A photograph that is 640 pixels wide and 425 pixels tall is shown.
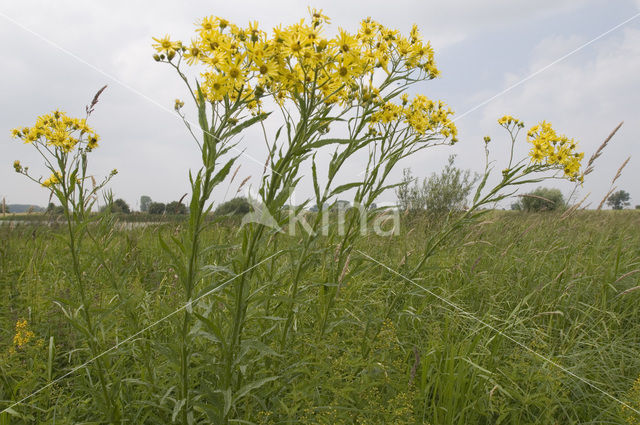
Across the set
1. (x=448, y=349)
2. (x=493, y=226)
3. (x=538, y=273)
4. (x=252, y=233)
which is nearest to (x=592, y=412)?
(x=448, y=349)

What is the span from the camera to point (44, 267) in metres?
3.54

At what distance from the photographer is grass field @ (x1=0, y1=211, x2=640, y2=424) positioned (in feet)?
5.46

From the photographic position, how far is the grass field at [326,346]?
167 cm

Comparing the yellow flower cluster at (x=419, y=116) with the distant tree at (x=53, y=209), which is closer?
the yellow flower cluster at (x=419, y=116)

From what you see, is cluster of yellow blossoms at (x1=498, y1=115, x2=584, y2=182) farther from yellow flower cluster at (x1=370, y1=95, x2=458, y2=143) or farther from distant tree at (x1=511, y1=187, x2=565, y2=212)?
distant tree at (x1=511, y1=187, x2=565, y2=212)

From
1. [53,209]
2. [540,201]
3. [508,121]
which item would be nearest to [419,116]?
[508,121]

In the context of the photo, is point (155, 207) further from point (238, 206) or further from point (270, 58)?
point (270, 58)

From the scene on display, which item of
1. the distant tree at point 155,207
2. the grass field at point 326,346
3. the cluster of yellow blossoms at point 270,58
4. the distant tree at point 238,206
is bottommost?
the grass field at point 326,346

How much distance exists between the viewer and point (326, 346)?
1.79 m

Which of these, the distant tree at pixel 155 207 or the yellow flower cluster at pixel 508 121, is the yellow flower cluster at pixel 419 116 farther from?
the distant tree at pixel 155 207

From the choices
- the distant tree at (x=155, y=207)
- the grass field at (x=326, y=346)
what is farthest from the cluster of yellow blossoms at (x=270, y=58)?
the distant tree at (x=155, y=207)

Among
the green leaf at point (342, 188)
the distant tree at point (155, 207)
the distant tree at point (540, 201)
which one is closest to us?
the green leaf at point (342, 188)

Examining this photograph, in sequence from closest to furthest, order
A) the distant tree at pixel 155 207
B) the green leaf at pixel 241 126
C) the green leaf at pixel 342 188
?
the green leaf at pixel 241 126 → the green leaf at pixel 342 188 → the distant tree at pixel 155 207

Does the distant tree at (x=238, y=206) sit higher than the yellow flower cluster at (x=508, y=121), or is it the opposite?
the yellow flower cluster at (x=508, y=121)
